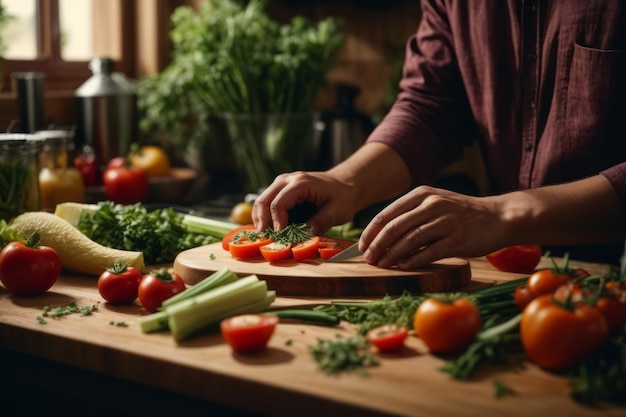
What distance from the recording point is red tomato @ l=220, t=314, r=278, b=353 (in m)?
1.27

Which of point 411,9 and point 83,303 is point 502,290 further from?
point 411,9

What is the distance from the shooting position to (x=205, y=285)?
1481 millimetres

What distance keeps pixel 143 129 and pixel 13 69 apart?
54cm

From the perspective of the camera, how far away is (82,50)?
358 centimetres

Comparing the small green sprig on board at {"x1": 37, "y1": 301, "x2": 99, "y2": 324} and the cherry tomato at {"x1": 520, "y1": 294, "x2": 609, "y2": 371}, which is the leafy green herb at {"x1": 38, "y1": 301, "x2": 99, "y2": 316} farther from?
the cherry tomato at {"x1": 520, "y1": 294, "x2": 609, "y2": 371}

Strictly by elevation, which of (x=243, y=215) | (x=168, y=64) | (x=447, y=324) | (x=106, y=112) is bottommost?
(x=243, y=215)

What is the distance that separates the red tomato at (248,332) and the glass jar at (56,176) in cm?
134

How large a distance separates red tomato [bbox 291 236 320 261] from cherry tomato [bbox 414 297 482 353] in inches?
18.3

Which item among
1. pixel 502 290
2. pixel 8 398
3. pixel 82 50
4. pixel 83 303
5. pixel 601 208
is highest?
pixel 82 50

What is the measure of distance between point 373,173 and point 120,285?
81 centimetres

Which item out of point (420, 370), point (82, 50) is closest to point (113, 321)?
point (420, 370)

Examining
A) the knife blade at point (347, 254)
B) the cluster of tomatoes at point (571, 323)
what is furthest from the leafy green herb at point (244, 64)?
the cluster of tomatoes at point (571, 323)

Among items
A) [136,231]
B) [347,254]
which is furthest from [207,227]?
[347,254]

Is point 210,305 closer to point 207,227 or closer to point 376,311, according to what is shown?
point 376,311
